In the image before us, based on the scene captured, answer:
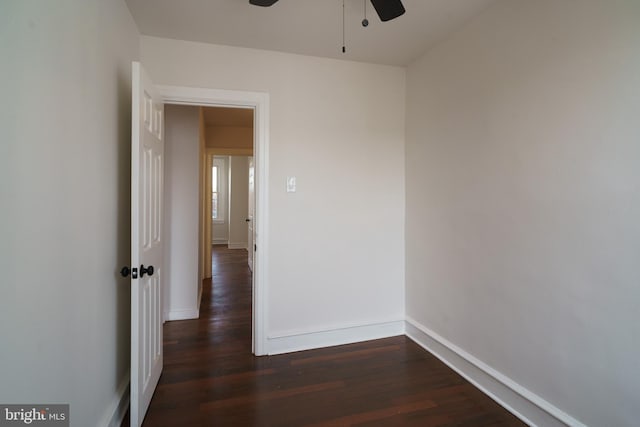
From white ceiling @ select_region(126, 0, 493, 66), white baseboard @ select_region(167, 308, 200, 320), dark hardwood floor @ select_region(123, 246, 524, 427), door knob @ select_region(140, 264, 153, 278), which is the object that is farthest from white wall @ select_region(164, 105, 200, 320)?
door knob @ select_region(140, 264, 153, 278)

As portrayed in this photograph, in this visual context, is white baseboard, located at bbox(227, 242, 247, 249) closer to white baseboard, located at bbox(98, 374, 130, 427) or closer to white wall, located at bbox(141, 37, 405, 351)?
white wall, located at bbox(141, 37, 405, 351)

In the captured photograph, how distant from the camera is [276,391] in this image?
2113 millimetres

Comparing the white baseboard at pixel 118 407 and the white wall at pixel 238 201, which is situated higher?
the white wall at pixel 238 201

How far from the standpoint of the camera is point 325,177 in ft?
9.12

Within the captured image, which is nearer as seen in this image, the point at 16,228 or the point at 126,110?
the point at 16,228

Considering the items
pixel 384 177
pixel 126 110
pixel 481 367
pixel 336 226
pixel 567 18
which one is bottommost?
pixel 481 367

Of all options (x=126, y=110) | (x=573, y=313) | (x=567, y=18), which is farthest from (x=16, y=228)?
(x=567, y=18)

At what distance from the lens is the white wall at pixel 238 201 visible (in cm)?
852

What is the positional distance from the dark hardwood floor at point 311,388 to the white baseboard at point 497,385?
6cm

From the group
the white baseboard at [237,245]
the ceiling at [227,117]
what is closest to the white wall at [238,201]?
the white baseboard at [237,245]

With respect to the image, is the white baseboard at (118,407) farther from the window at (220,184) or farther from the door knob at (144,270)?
the window at (220,184)

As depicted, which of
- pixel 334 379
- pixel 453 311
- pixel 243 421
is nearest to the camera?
pixel 243 421

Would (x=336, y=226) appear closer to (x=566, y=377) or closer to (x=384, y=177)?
(x=384, y=177)

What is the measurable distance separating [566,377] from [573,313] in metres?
0.35
